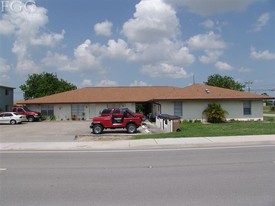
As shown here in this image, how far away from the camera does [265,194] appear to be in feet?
22.2

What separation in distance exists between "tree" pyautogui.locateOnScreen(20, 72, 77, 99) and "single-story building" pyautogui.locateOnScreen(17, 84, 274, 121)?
27.7 metres

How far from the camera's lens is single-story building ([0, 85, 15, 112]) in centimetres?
5815

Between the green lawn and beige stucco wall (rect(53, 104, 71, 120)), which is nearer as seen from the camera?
the green lawn

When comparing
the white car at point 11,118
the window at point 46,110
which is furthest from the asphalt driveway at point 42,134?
the window at point 46,110

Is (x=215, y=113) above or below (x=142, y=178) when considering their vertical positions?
above

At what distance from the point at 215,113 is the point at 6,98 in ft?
128

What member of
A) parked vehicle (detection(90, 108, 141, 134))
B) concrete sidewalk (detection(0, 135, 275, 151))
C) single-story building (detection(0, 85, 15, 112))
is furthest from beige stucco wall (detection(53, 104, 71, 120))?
concrete sidewalk (detection(0, 135, 275, 151))

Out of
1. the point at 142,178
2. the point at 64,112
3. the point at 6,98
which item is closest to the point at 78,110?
the point at 64,112

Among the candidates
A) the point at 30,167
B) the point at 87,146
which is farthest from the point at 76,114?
the point at 30,167

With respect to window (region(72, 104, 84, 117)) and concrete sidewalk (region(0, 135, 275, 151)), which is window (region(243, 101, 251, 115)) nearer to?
concrete sidewalk (region(0, 135, 275, 151))

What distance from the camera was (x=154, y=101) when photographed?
39250 mm

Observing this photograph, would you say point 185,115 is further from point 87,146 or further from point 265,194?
point 265,194

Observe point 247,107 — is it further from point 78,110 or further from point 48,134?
point 78,110

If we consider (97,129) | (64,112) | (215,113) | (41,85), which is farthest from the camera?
(41,85)
